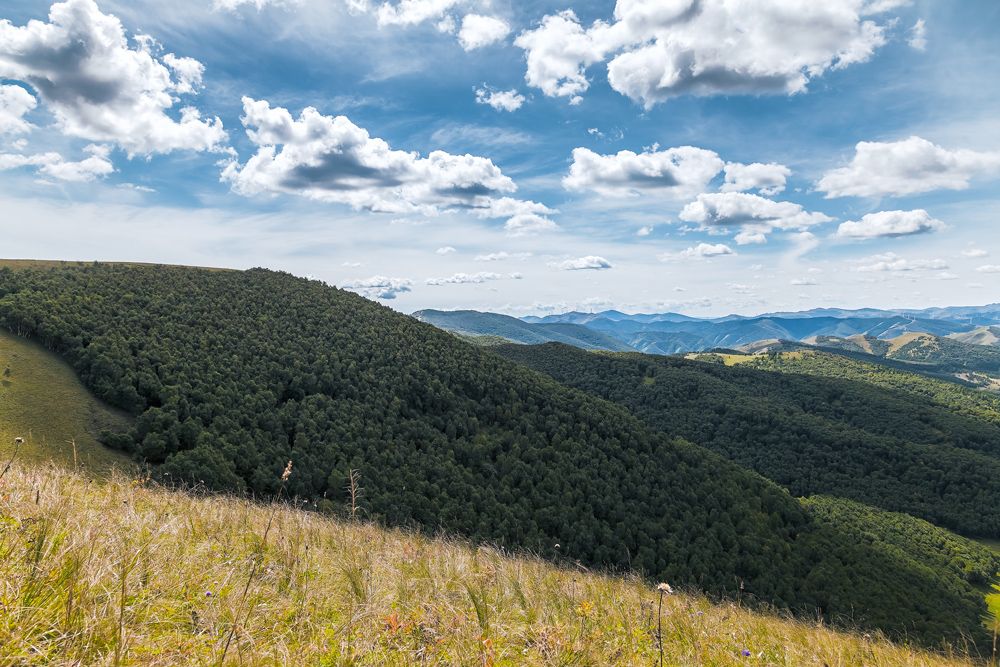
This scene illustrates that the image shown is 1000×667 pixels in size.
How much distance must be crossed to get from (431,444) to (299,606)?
9114 centimetres

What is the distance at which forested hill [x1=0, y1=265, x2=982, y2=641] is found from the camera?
69.5 metres

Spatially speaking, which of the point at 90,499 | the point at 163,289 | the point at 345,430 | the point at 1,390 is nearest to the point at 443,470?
the point at 345,430

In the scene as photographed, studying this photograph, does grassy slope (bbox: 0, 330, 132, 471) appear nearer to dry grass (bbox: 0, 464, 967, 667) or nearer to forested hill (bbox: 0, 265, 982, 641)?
forested hill (bbox: 0, 265, 982, 641)

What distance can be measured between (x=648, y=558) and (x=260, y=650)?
84.5 meters

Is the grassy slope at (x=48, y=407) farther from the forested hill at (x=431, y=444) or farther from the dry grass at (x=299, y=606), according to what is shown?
the dry grass at (x=299, y=606)

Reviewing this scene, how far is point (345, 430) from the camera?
8356 cm

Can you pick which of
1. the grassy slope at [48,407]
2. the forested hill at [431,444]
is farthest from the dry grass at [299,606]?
the grassy slope at [48,407]

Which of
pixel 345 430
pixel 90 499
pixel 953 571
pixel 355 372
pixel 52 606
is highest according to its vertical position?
pixel 52 606

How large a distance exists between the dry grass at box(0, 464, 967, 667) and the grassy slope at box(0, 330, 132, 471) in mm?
56667

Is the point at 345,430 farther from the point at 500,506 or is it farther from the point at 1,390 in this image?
the point at 1,390

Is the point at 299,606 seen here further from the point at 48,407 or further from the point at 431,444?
the point at 431,444

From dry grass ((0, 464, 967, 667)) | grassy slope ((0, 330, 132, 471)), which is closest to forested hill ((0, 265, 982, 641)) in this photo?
grassy slope ((0, 330, 132, 471))

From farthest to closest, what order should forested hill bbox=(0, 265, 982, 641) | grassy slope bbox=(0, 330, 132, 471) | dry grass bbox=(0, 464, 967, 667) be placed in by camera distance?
forested hill bbox=(0, 265, 982, 641) < grassy slope bbox=(0, 330, 132, 471) < dry grass bbox=(0, 464, 967, 667)

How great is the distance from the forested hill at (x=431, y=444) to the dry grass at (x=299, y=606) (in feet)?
180
